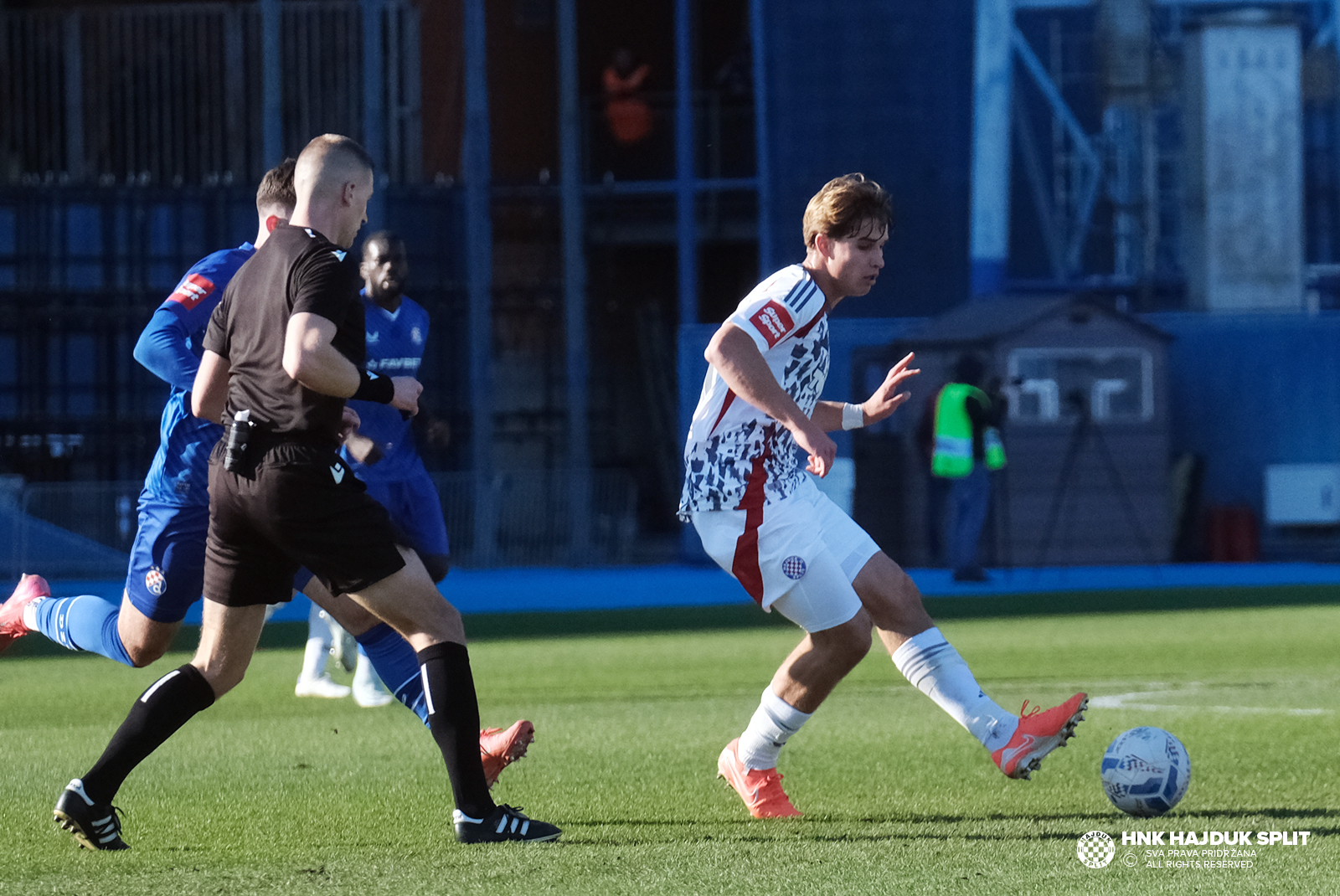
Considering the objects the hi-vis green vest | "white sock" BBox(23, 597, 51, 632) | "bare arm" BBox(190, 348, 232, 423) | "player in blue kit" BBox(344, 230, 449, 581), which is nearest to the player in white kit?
"bare arm" BBox(190, 348, 232, 423)

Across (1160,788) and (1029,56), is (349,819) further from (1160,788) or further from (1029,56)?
(1029,56)

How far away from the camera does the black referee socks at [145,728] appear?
16.9 ft

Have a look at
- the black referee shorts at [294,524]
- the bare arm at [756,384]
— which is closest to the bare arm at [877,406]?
the bare arm at [756,384]

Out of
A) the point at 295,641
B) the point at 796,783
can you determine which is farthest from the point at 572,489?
the point at 796,783

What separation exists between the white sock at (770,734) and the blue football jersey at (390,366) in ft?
9.72

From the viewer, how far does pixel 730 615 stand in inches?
607

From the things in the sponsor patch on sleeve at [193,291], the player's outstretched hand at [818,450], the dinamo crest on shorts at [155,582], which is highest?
the sponsor patch on sleeve at [193,291]

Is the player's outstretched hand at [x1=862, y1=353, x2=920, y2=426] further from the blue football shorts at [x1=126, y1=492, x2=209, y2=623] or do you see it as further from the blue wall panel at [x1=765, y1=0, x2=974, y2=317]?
the blue wall panel at [x1=765, y1=0, x2=974, y2=317]

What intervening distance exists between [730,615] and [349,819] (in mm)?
9785

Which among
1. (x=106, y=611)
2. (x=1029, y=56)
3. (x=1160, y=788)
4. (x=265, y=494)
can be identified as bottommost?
(x=1160, y=788)

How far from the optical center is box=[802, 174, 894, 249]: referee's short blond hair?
564cm

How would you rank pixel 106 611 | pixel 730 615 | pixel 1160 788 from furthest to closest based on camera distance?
pixel 730 615 < pixel 106 611 < pixel 1160 788

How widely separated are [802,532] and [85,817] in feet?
6.93

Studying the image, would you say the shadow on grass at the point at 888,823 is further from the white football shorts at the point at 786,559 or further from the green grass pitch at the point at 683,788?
the white football shorts at the point at 786,559
